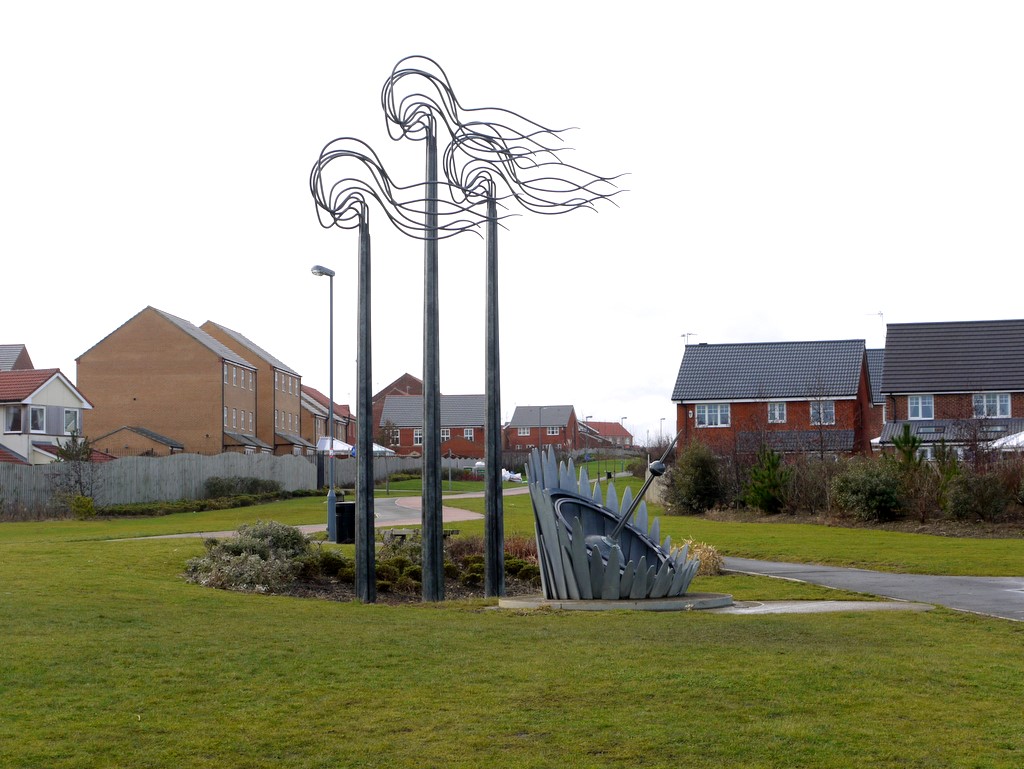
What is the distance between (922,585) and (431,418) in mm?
7843

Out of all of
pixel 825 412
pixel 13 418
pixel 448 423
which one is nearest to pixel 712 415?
pixel 825 412

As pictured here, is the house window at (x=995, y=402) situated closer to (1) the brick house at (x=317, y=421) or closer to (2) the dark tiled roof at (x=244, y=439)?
(2) the dark tiled roof at (x=244, y=439)

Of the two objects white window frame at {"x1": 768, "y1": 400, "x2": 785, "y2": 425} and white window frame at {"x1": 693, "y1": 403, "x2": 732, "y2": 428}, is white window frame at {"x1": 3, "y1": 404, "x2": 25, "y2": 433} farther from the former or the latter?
white window frame at {"x1": 768, "y1": 400, "x2": 785, "y2": 425}

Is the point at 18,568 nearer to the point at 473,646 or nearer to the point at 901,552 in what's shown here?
the point at 473,646

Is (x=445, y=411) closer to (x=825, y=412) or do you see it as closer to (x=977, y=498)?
(x=825, y=412)

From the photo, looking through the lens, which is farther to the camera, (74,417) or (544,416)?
(544,416)

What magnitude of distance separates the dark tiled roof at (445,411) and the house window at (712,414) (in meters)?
51.8

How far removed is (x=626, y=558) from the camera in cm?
1443

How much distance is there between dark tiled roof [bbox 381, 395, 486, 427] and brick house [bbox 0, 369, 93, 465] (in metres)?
52.7

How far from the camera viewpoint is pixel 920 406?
54.0 meters

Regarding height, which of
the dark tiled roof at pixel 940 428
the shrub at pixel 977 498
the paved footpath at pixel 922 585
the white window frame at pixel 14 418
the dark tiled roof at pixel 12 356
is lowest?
the paved footpath at pixel 922 585

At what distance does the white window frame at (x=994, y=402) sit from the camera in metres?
52.8

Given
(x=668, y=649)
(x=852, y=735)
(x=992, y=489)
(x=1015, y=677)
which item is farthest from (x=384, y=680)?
(x=992, y=489)

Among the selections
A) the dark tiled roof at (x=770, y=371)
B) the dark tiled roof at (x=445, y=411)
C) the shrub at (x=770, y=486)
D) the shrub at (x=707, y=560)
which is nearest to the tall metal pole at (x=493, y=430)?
the shrub at (x=707, y=560)
